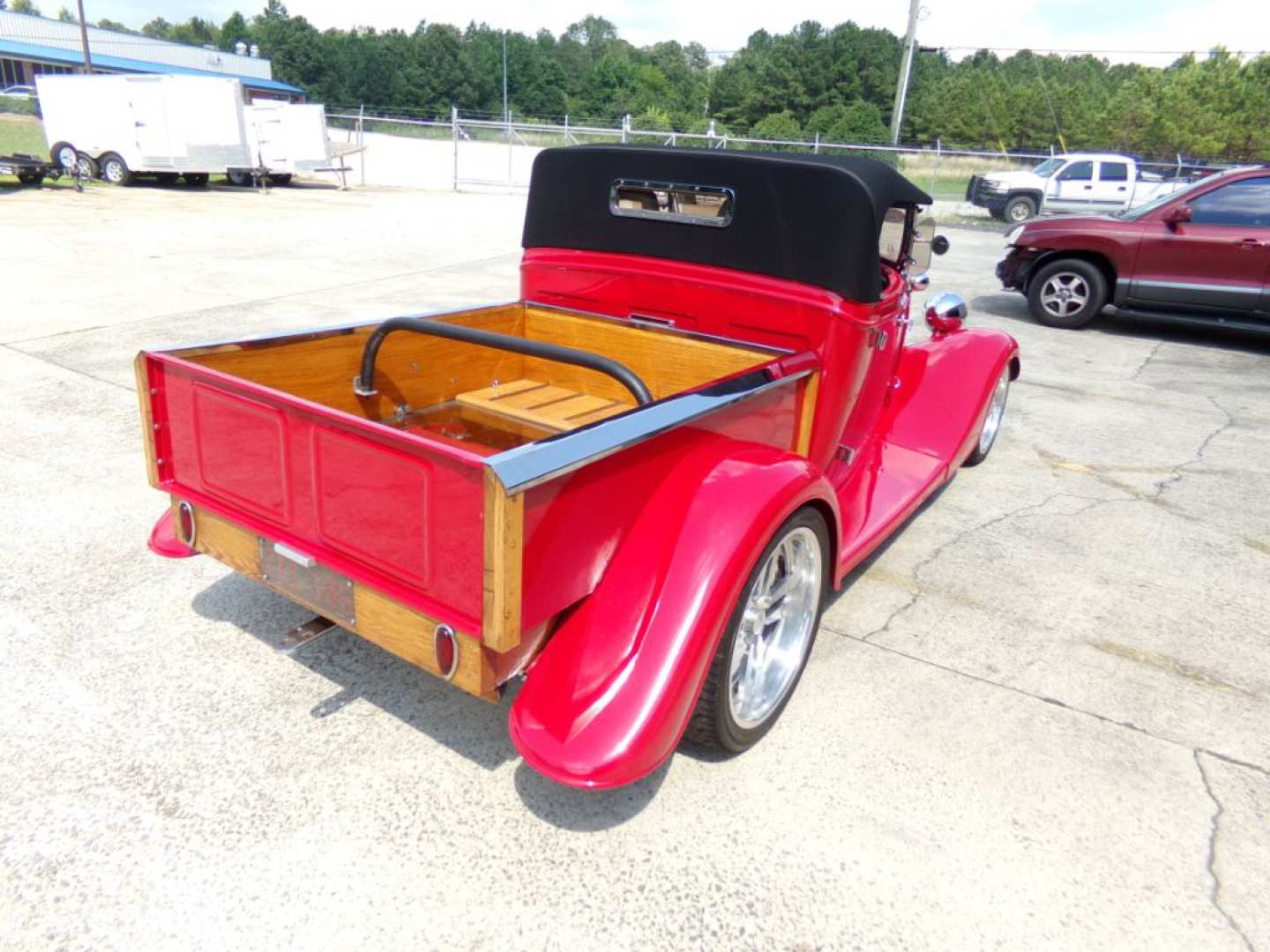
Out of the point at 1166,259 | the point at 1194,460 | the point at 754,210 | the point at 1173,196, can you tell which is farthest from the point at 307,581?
the point at 1173,196

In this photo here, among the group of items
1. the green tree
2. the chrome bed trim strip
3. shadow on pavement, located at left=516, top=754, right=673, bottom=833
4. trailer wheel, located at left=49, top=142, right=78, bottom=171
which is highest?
the green tree

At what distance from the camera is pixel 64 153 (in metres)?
19.3

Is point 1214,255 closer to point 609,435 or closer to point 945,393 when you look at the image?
point 945,393

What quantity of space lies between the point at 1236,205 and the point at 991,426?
510cm

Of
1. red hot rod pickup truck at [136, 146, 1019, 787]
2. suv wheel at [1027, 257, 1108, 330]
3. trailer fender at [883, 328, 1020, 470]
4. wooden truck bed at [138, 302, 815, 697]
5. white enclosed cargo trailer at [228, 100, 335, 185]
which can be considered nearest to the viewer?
wooden truck bed at [138, 302, 815, 697]

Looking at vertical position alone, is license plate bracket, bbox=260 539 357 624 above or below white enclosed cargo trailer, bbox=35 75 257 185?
below

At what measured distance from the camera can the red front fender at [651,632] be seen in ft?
6.74

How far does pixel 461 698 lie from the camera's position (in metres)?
2.86

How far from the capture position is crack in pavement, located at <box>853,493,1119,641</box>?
3.47 m

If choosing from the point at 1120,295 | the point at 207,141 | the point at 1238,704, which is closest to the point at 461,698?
the point at 1238,704

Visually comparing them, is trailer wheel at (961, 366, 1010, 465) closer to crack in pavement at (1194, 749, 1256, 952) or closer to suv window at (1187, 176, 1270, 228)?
crack in pavement at (1194, 749, 1256, 952)

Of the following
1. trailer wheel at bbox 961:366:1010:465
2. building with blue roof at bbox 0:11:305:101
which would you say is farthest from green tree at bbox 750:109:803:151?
trailer wheel at bbox 961:366:1010:465

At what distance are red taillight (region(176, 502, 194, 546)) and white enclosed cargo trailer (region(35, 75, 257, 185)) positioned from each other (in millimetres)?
19066

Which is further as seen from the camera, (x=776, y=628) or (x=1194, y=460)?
(x=1194, y=460)
